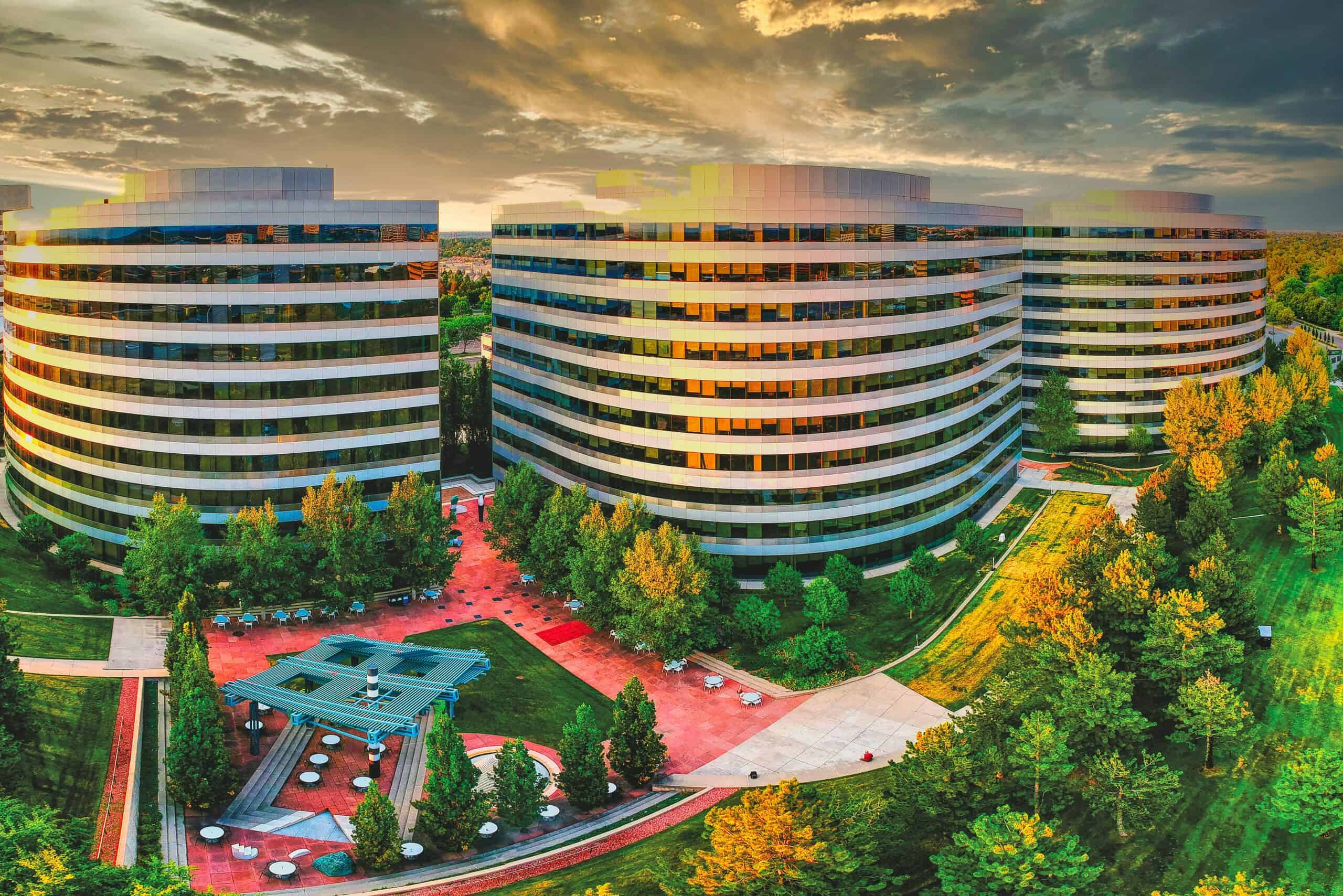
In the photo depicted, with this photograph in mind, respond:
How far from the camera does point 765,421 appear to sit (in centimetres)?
8288

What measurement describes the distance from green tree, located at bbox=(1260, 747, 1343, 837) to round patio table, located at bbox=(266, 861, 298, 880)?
160 feet

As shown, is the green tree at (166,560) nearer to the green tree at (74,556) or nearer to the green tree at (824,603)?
the green tree at (74,556)

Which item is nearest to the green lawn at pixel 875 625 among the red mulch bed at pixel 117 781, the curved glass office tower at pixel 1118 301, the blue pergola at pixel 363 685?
the blue pergola at pixel 363 685

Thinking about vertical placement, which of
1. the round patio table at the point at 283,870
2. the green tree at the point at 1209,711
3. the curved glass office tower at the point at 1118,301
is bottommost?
the round patio table at the point at 283,870

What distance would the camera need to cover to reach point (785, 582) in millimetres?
78562

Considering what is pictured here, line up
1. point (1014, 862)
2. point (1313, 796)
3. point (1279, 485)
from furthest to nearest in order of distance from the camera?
point (1279, 485)
point (1313, 796)
point (1014, 862)

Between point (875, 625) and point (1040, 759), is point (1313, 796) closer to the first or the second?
point (1040, 759)

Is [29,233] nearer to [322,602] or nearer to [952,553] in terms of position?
[322,602]

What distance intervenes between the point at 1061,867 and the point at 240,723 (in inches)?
1927

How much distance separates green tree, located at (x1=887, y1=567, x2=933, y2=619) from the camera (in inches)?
3022

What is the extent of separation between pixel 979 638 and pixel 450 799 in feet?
146

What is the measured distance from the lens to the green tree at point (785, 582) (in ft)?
258

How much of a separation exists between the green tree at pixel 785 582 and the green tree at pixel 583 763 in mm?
27740

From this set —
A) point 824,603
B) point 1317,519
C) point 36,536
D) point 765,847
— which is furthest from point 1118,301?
point 36,536
